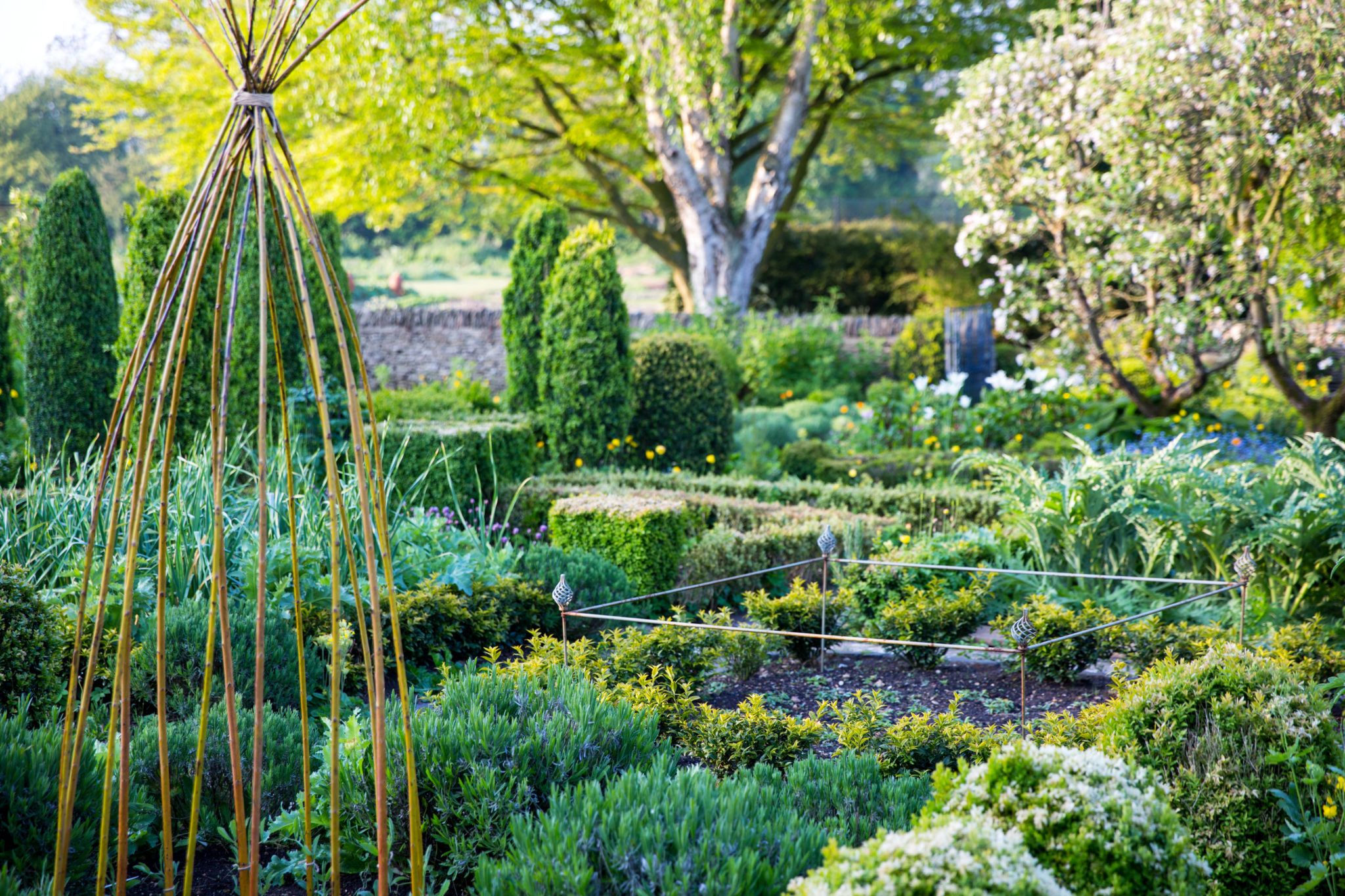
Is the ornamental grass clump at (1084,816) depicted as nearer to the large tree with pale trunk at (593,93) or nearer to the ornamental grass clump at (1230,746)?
the ornamental grass clump at (1230,746)

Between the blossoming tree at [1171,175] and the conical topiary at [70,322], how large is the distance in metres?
6.83

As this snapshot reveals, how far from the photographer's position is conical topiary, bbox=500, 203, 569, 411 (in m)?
7.96

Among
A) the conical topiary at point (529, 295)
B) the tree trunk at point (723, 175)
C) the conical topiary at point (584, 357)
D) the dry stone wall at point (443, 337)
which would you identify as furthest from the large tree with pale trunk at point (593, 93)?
the conical topiary at point (584, 357)

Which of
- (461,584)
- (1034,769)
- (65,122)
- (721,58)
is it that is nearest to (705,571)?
(461,584)

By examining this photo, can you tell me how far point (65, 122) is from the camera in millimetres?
29562

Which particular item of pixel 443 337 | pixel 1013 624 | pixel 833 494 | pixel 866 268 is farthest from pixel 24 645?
pixel 866 268

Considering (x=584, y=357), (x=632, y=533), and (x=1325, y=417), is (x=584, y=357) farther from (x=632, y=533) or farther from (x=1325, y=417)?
(x=1325, y=417)

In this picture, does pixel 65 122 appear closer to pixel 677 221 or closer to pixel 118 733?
pixel 677 221

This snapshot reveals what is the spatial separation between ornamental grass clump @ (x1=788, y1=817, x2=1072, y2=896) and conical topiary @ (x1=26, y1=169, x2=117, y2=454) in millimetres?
7194

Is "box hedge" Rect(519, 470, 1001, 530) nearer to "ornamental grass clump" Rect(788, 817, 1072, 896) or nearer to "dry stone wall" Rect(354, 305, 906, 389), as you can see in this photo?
"ornamental grass clump" Rect(788, 817, 1072, 896)

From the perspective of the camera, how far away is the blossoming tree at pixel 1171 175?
6.10m

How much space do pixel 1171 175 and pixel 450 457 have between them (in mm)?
5368

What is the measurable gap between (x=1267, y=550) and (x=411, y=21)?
10.4 metres

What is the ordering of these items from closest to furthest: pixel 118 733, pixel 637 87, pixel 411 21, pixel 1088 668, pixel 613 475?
pixel 118 733
pixel 1088 668
pixel 613 475
pixel 411 21
pixel 637 87
